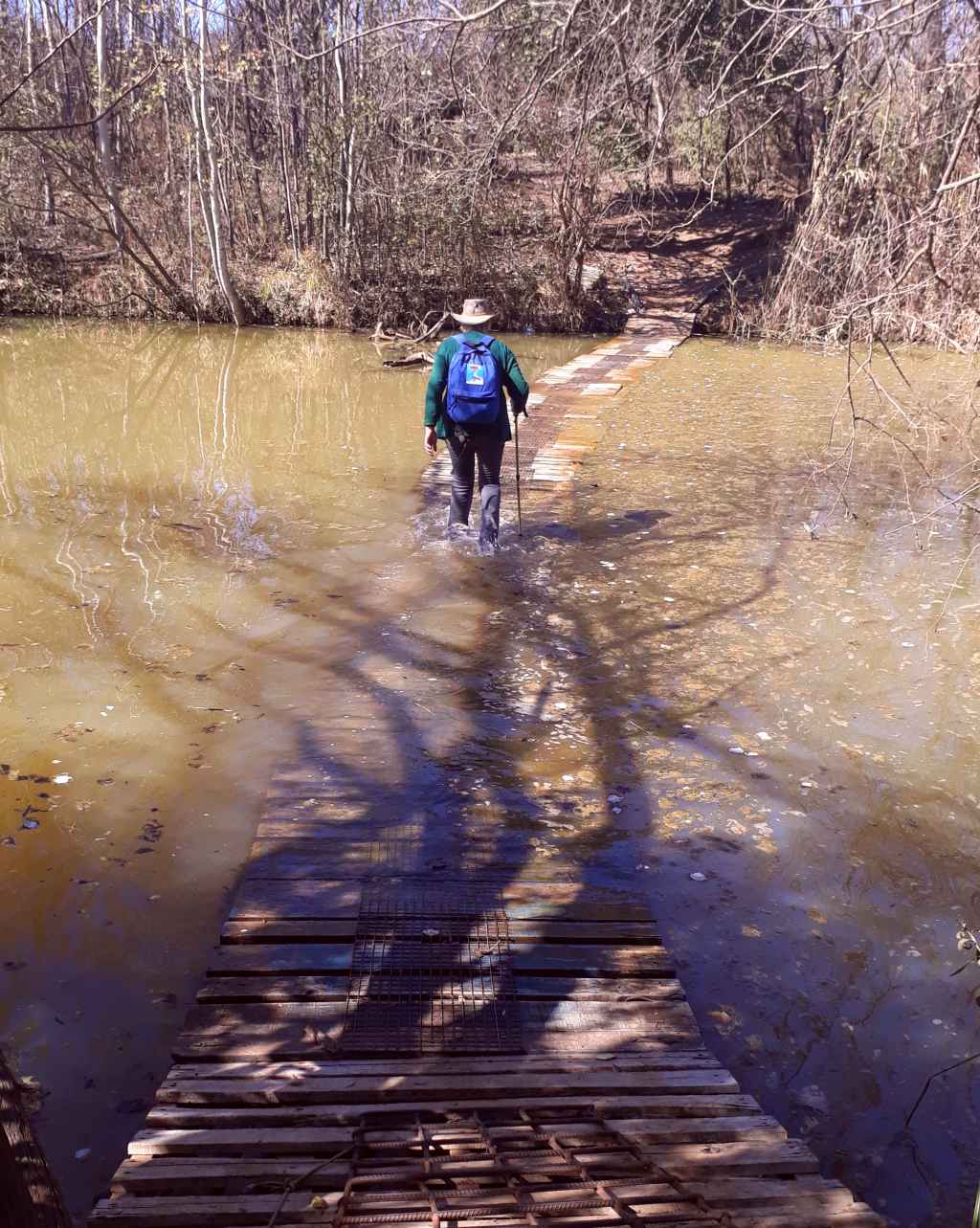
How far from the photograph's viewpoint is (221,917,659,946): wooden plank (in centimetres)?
389

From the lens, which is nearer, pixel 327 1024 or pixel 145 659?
pixel 327 1024

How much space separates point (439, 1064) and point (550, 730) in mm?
2725

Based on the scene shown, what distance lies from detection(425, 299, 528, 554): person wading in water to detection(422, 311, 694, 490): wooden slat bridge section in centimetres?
189

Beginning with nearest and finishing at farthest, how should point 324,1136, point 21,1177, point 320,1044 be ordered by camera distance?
point 21,1177
point 324,1136
point 320,1044

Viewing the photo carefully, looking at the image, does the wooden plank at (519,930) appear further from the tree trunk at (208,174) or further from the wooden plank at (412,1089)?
the tree trunk at (208,174)

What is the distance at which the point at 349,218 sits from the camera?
20234 millimetres

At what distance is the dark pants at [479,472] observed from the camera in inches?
318

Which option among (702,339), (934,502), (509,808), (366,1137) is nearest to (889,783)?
(509,808)

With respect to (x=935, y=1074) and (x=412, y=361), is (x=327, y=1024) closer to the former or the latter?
(x=935, y=1074)

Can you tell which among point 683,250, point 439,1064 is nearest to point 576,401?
point 439,1064

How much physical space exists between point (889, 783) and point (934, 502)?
587 centimetres

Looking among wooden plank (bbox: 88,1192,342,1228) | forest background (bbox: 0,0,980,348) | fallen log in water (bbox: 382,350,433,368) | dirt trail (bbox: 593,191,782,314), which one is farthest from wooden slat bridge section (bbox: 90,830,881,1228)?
dirt trail (bbox: 593,191,782,314)

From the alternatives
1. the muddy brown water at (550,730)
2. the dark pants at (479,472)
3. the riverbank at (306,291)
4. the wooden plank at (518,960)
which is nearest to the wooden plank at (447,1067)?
the muddy brown water at (550,730)

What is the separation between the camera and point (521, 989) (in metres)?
3.70
